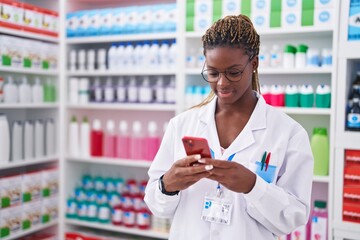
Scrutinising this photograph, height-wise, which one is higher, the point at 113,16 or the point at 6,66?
the point at 113,16

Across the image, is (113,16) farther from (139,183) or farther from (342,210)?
(342,210)

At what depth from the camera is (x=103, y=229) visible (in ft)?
12.4

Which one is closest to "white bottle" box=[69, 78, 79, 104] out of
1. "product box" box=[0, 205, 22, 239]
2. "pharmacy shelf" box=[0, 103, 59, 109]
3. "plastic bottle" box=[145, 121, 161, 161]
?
"pharmacy shelf" box=[0, 103, 59, 109]

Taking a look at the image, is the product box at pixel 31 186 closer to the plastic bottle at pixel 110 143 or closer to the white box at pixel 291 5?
the plastic bottle at pixel 110 143

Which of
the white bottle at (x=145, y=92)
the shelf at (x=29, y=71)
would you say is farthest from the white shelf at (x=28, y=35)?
the white bottle at (x=145, y=92)

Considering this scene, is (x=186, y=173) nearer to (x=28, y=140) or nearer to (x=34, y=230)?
(x=28, y=140)

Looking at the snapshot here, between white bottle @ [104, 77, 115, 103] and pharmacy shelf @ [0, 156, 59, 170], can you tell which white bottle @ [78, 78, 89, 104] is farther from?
pharmacy shelf @ [0, 156, 59, 170]

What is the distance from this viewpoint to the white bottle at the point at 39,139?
340 centimetres

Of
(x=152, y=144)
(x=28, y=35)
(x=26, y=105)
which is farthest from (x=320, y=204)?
(x=28, y=35)

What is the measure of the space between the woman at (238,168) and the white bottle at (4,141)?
1916mm

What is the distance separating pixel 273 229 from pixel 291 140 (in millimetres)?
319

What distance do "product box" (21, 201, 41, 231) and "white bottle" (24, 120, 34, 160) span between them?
390 mm

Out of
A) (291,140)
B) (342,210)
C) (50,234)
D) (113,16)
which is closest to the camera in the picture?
(291,140)

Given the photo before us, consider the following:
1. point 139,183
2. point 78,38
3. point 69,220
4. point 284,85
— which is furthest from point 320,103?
point 69,220
